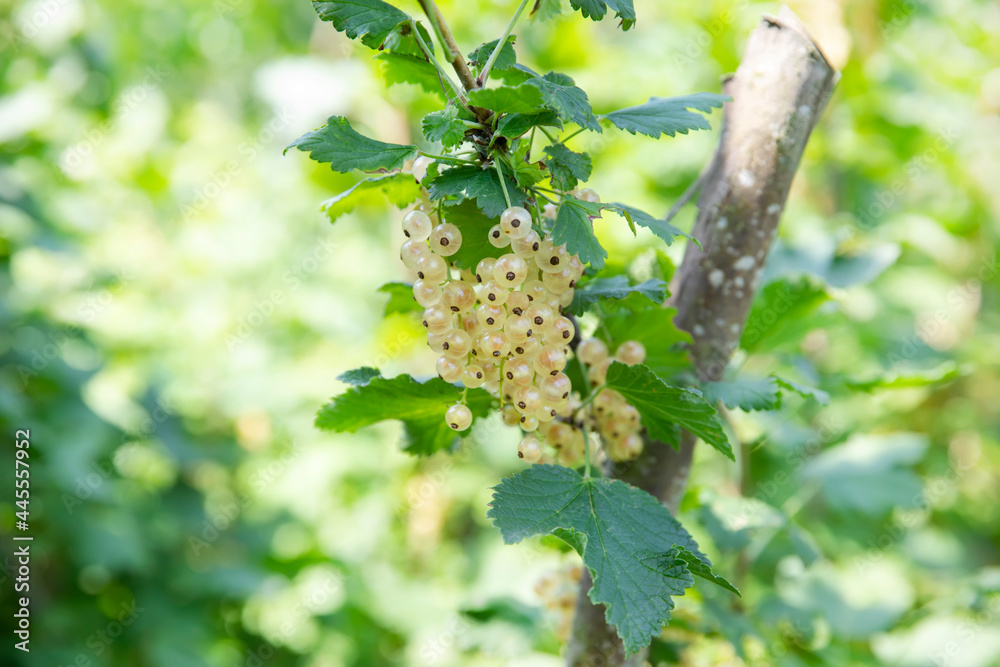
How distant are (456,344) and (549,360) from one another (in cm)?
6

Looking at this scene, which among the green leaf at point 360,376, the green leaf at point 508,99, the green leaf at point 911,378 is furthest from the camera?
the green leaf at point 911,378

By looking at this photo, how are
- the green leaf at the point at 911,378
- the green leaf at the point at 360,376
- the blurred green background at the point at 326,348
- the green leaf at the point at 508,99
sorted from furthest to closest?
the blurred green background at the point at 326,348, the green leaf at the point at 911,378, the green leaf at the point at 360,376, the green leaf at the point at 508,99

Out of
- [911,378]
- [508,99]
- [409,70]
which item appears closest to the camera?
[508,99]

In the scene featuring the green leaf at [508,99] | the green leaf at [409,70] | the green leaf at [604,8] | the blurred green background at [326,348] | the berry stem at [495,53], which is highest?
the green leaf at [604,8]

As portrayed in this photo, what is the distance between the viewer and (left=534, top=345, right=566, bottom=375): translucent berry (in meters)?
0.47

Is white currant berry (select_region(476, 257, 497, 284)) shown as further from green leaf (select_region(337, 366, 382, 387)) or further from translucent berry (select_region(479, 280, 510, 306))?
green leaf (select_region(337, 366, 382, 387))

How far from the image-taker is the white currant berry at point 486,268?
46 centimetres

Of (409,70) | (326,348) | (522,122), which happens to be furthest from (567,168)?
(326,348)

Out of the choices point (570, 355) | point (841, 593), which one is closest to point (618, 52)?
point (841, 593)

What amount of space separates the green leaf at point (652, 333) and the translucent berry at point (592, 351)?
0.01 meters

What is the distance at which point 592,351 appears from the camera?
55 centimetres

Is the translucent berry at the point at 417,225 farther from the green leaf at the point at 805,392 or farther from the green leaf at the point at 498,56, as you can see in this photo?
the green leaf at the point at 805,392

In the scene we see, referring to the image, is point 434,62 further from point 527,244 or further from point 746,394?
point 746,394

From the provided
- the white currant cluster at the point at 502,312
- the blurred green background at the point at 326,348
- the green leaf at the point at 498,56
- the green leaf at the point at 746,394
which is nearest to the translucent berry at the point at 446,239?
the white currant cluster at the point at 502,312
